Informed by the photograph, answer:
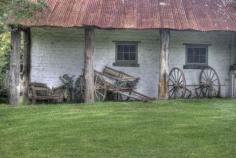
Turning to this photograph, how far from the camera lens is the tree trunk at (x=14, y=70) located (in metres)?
18.3

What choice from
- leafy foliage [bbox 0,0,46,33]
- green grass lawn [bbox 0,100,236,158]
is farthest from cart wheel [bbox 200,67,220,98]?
leafy foliage [bbox 0,0,46,33]

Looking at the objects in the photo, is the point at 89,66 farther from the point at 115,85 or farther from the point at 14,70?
the point at 14,70

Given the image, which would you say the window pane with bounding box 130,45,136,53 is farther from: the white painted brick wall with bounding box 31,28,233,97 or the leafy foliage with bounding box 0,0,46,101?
the leafy foliage with bounding box 0,0,46,101

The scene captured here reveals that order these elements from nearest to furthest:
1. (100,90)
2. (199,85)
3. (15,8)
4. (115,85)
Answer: (15,8)
(100,90)
(115,85)
(199,85)

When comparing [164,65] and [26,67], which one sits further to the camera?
[26,67]

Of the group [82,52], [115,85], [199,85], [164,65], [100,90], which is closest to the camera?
[164,65]

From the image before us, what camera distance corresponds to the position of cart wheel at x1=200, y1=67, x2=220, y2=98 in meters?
20.7

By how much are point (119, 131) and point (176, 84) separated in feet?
27.7

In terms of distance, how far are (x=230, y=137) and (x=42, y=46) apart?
10.7m

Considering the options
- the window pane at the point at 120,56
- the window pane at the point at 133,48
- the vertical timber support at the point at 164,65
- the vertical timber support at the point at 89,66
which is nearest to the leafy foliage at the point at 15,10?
the vertical timber support at the point at 89,66

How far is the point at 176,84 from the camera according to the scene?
20328mm

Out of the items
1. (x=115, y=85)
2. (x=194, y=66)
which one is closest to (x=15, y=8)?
(x=115, y=85)

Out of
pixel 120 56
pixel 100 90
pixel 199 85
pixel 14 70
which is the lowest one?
pixel 100 90

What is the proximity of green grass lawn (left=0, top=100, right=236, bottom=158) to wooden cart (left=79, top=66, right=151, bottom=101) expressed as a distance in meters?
2.11
